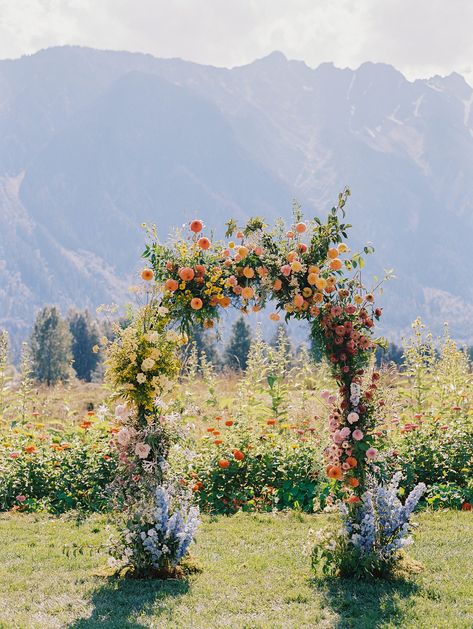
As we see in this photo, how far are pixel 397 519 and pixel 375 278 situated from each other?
2.11 metres

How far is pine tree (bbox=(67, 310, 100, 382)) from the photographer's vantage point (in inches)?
1962

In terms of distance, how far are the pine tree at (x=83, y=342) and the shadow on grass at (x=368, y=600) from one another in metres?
44.7

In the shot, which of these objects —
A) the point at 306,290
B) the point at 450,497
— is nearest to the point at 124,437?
the point at 306,290

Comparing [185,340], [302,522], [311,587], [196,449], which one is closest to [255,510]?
[302,522]

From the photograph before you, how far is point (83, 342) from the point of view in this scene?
53.2m

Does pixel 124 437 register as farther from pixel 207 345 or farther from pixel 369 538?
pixel 207 345

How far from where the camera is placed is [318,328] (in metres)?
5.92

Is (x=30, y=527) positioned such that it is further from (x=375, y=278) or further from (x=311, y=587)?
(x=375, y=278)

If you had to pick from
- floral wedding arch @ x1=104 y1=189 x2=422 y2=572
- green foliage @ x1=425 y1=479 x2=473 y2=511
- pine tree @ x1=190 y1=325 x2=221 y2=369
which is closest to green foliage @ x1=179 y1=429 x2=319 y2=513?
green foliage @ x1=425 y1=479 x2=473 y2=511

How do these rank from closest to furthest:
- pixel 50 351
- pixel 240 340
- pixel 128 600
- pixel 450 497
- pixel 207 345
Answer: pixel 128 600 → pixel 450 497 → pixel 50 351 → pixel 240 340 → pixel 207 345

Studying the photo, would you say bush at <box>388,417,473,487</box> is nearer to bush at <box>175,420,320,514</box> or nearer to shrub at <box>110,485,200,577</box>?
bush at <box>175,420,320,514</box>

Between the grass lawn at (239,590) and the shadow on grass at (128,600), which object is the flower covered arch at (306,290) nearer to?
the grass lawn at (239,590)

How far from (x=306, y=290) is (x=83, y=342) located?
49077 millimetres

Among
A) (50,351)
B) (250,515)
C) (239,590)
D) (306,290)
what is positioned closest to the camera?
(239,590)
